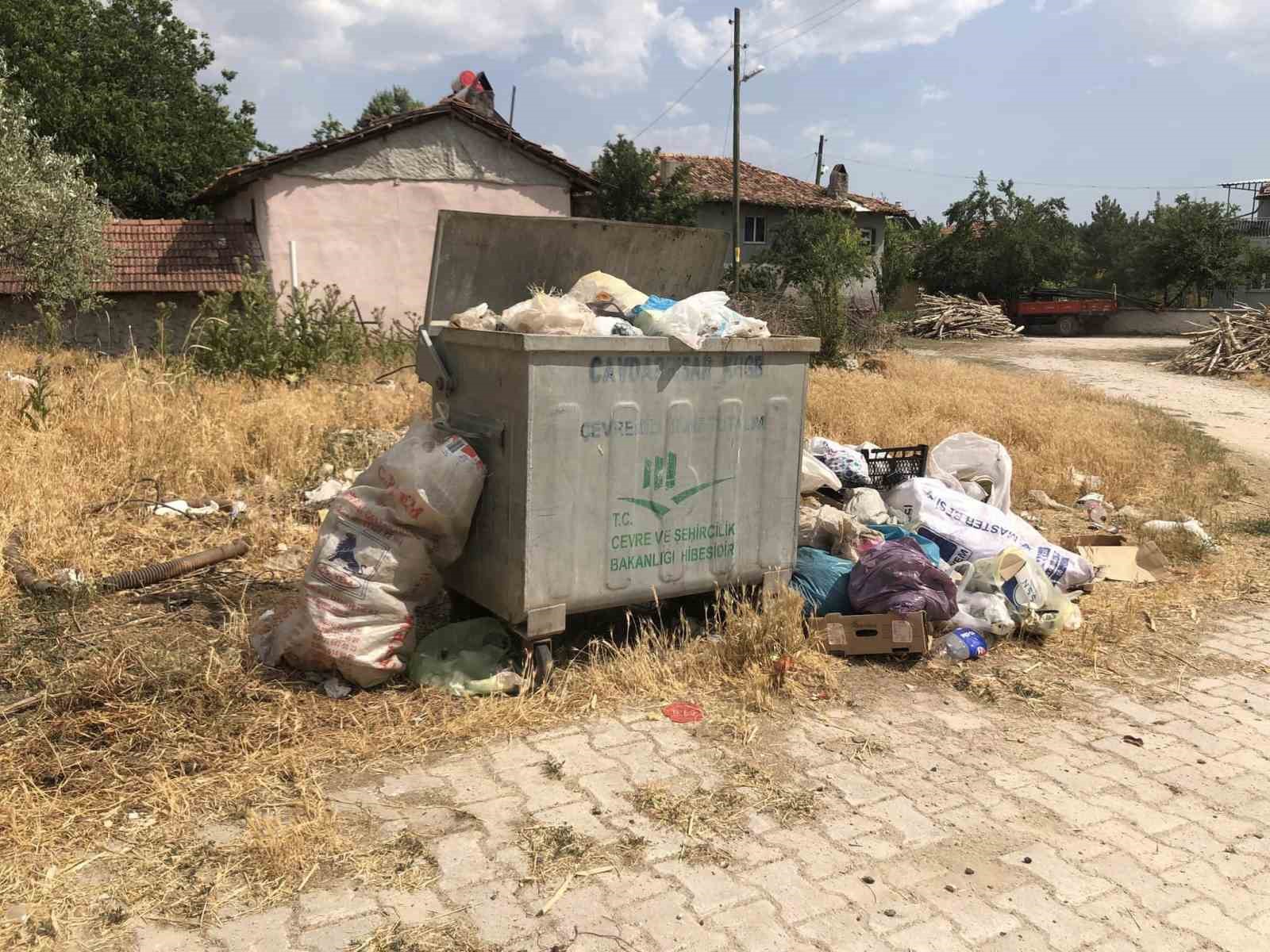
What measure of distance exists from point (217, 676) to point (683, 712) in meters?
1.73

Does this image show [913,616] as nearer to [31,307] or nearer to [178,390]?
[178,390]

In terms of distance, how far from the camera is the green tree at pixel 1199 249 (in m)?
35.3

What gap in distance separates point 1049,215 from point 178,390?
120 feet

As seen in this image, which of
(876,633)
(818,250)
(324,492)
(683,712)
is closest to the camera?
(683,712)

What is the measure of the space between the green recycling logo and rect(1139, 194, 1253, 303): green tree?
38625 millimetres

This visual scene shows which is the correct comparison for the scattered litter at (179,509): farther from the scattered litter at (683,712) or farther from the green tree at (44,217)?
the green tree at (44,217)

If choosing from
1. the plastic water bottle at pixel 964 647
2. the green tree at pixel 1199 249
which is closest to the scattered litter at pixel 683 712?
the plastic water bottle at pixel 964 647

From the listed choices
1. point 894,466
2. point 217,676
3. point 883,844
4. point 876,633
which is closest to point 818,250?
point 894,466

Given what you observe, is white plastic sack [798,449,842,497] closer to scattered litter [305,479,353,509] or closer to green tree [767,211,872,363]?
scattered litter [305,479,353,509]

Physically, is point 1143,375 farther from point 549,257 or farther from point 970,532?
point 549,257

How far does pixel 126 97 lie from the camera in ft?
81.0

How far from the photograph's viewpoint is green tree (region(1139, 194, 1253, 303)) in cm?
3534

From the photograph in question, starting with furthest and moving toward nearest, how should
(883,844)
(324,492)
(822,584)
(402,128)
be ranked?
1. (402,128)
2. (324,492)
3. (822,584)
4. (883,844)

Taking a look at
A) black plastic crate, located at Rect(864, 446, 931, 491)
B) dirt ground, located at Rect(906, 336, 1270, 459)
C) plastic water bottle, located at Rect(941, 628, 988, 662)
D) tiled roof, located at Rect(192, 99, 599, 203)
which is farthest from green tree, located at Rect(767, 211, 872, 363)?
plastic water bottle, located at Rect(941, 628, 988, 662)
